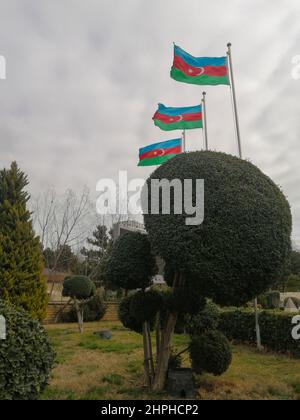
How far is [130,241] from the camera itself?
17.5ft

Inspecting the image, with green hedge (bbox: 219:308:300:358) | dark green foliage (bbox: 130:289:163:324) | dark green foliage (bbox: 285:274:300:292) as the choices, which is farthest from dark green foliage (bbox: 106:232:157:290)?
dark green foliage (bbox: 285:274:300:292)

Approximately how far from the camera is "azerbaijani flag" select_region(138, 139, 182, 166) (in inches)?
382

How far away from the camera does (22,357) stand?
377cm

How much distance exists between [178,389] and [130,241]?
7.28 ft

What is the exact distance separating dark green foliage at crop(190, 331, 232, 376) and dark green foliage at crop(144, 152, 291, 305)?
1.05 metres

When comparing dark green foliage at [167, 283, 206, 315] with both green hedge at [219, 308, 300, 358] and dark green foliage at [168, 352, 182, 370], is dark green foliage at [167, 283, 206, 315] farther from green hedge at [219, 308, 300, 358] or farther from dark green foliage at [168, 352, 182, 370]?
green hedge at [219, 308, 300, 358]

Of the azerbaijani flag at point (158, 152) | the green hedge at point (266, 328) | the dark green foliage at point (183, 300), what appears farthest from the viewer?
the azerbaijani flag at point (158, 152)

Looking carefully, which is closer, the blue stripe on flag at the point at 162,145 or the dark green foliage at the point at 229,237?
the dark green foliage at the point at 229,237

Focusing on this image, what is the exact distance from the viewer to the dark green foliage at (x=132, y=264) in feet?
16.9

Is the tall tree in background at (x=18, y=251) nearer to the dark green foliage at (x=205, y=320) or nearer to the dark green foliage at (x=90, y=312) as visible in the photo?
the dark green foliage at (x=205, y=320)

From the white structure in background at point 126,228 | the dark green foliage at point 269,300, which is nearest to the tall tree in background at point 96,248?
the dark green foliage at point 269,300

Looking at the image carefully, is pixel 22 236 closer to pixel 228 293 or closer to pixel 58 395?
pixel 58 395

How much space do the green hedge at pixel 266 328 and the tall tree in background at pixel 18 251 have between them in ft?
18.5

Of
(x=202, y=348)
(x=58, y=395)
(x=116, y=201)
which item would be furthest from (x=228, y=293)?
(x=116, y=201)
